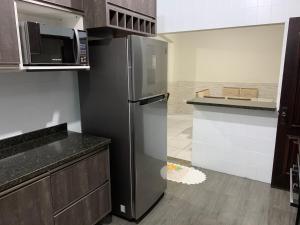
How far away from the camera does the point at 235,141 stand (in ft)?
9.76

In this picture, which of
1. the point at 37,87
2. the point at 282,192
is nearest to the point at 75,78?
the point at 37,87

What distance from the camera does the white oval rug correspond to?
9.55 feet

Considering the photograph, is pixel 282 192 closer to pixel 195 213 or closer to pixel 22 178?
pixel 195 213

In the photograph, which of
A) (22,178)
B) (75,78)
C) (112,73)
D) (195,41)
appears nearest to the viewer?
(22,178)

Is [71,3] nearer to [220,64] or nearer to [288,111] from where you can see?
[288,111]

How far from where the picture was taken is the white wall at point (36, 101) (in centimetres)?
178

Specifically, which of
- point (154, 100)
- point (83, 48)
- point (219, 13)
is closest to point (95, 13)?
point (83, 48)

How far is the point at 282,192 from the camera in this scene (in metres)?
2.63

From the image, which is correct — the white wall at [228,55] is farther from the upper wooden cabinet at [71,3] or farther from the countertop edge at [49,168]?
the countertop edge at [49,168]

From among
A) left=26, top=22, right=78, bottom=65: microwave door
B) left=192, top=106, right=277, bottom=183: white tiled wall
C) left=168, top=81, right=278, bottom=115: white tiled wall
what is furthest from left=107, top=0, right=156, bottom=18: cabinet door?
left=168, top=81, right=278, bottom=115: white tiled wall

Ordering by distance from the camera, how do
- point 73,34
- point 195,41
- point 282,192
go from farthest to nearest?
point 195,41 → point 282,192 → point 73,34

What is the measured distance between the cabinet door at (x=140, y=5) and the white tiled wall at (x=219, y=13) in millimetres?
593

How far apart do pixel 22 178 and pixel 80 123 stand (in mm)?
1050

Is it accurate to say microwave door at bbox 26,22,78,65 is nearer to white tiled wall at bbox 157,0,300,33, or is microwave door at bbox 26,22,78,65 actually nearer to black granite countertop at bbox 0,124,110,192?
black granite countertop at bbox 0,124,110,192
